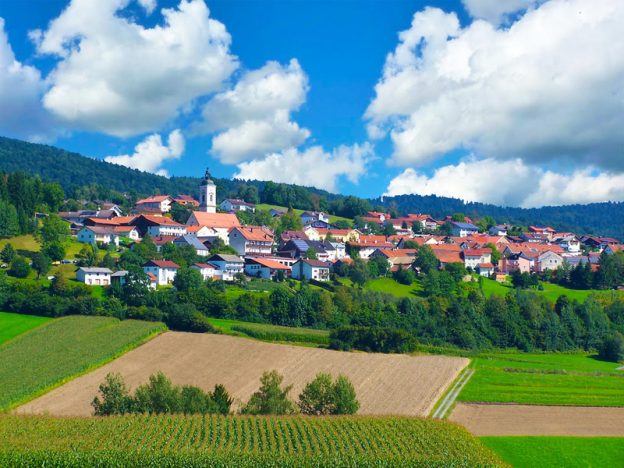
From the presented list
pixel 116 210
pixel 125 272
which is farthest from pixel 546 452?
pixel 116 210

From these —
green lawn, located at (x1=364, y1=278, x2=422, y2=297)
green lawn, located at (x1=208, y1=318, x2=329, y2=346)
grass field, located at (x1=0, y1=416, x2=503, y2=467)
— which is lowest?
green lawn, located at (x1=208, y1=318, x2=329, y2=346)

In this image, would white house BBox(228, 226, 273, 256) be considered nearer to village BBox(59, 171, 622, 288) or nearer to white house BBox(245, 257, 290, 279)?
village BBox(59, 171, 622, 288)

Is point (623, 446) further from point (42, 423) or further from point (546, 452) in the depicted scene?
point (42, 423)

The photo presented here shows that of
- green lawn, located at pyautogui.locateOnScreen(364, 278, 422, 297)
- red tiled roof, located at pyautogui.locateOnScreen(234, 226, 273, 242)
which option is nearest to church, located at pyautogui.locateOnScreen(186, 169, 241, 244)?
red tiled roof, located at pyautogui.locateOnScreen(234, 226, 273, 242)

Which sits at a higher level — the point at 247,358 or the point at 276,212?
the point at 276,212

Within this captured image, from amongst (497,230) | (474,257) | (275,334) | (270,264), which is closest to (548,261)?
(474,257)

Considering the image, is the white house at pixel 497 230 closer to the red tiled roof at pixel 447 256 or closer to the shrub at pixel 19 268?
the red tiled roof at pixel 447 256
